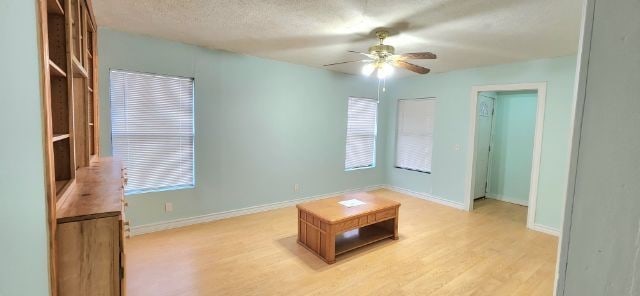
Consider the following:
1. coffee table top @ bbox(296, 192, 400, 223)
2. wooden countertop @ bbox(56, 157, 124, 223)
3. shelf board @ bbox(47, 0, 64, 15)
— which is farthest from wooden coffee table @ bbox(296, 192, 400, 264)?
shelf board @ bbox(47, 0, 64, 15)

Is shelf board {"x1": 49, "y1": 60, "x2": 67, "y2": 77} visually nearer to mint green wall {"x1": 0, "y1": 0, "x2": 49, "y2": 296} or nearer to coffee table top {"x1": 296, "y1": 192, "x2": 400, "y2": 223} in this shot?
mint green wall {"x1": 0, "y1": 0, "x2": 49, "y2": 296}

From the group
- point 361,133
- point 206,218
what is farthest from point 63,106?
point 361,133

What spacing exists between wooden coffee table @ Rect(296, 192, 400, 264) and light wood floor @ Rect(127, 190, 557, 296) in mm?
107

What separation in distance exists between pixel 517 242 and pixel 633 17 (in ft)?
12.4

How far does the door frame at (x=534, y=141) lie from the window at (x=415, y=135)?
0.75 meters

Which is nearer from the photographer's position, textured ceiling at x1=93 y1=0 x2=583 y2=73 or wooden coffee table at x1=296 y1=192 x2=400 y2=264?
textured ceiling at x1=93 y1=0 x2=583 y2=73

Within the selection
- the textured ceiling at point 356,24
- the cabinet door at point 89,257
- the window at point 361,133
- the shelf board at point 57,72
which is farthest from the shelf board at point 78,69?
the window at point 361,133

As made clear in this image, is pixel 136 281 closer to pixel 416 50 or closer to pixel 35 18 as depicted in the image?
pixel 35 18

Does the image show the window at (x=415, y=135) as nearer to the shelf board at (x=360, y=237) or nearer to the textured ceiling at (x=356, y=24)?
the textured ceiling at (x=356, y=24)

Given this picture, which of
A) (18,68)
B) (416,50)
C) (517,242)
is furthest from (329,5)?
(517,242)

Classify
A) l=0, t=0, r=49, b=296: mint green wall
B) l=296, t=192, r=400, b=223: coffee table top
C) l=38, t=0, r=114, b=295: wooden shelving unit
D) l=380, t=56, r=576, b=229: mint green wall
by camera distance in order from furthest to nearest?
l=380, t=56, r=576, b=229: mint green wall
l=296, t=192, r=400, b=223: coffee table top
l=38, t=0, r=114, b=295: wooden shelving unit
l=0, t=0, r=49, b=296: mint green wall

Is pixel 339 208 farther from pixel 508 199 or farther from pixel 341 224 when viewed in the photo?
pixel 508 199

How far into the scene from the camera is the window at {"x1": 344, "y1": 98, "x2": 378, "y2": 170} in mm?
5477

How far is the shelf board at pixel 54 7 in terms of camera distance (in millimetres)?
1396
